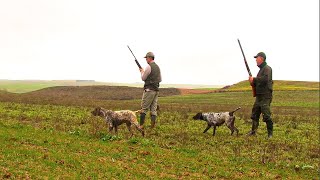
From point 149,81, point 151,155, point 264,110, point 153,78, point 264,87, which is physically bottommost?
point 151,155

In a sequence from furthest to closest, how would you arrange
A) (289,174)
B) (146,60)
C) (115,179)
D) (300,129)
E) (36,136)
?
(300,129)
(146,60)
(36,136)
(289,174)
(115,179)

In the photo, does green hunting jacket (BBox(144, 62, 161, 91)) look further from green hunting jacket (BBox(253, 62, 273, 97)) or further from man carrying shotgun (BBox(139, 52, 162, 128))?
green hunting jacket (BBox(253, 62, 273, 97))

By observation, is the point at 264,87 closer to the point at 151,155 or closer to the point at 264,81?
the point at 264,81

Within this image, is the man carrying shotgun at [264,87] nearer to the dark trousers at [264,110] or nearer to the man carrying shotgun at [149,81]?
the dark trousers at [264,110]

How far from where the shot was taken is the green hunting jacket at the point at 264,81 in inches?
609

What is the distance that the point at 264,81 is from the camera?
15516mm

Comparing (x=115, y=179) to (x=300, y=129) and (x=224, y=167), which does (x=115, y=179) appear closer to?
(x=224, y=167)

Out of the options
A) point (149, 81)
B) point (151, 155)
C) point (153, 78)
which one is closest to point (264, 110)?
point (153, 78)

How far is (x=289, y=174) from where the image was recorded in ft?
33.3

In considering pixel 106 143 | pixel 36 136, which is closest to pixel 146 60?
pixel 106 143

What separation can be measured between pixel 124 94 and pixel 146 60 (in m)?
51.2

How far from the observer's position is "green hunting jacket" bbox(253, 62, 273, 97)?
609 inches

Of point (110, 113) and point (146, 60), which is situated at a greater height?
point (146, 60)

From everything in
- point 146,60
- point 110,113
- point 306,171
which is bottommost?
point 306,171
